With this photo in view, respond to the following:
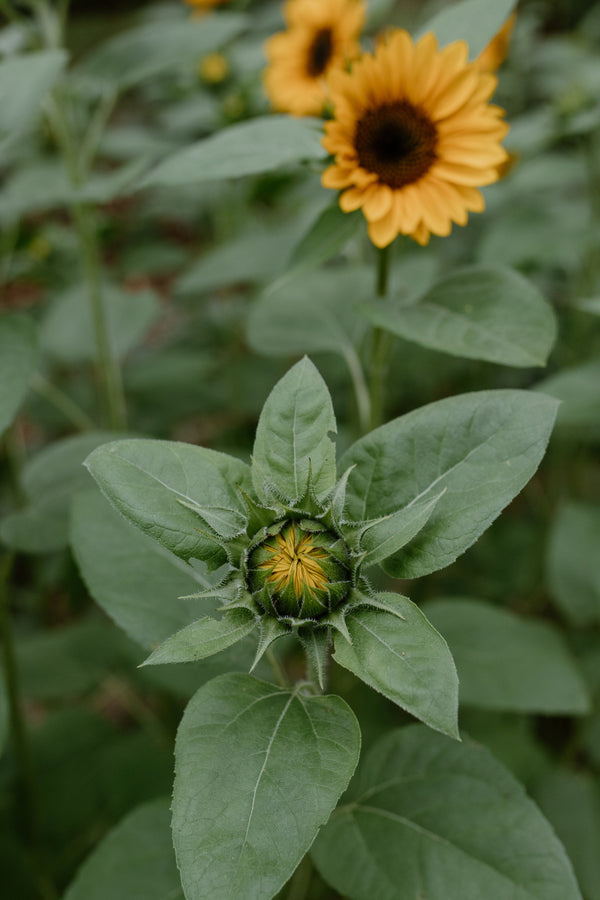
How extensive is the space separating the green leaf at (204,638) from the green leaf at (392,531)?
0.10 metres

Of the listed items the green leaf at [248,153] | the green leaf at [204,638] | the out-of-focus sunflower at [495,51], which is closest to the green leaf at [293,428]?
the green leaf at [204,638]

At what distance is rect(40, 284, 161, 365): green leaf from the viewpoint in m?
1.42

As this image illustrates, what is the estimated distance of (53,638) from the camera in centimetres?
132

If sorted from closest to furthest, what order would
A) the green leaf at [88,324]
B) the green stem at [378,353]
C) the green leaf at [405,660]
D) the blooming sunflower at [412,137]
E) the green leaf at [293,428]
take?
the green leaf at [405,660] → the green leaf at [293,428] → the blooming sunflower at [412,137] → the green stem at [378,353] → the green leaf at [88,324]

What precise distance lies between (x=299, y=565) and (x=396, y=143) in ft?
1.48

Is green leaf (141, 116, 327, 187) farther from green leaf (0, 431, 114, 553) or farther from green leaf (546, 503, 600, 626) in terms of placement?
green leaf (546, 503, 600, 626)

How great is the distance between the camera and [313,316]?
3.73 ft

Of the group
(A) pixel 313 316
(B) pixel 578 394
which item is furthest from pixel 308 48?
(B) pixel 578 394

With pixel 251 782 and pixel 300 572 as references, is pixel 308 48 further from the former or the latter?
pixel 251 782

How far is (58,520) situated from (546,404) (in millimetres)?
637

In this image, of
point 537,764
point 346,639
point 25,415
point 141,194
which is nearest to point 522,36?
point 141,194

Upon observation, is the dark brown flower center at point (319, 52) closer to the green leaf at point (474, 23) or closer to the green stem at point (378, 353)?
the green leaf at point (474, 23)

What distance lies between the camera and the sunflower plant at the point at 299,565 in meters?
0.52

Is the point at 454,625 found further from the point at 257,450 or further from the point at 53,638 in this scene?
the point at 53,638
